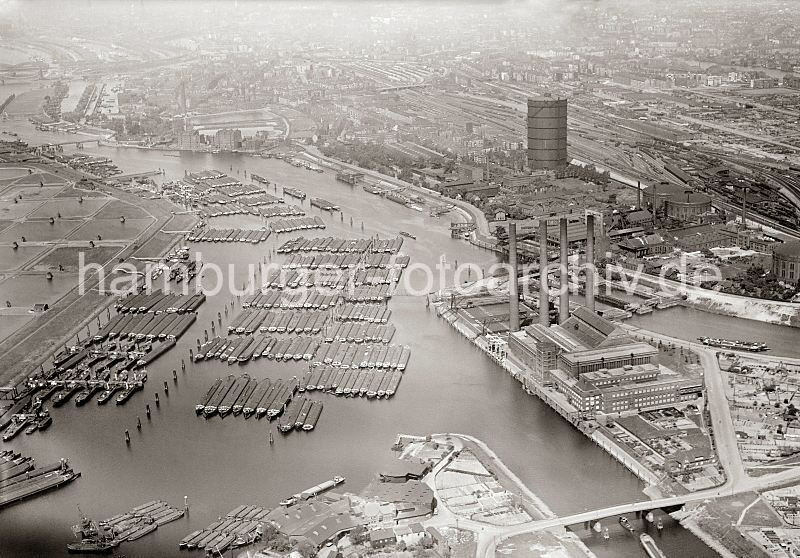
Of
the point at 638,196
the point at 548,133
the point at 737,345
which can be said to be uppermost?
the point at 548,133

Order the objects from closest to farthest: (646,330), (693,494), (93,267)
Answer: (693,494) < (646,330) < (93,267)

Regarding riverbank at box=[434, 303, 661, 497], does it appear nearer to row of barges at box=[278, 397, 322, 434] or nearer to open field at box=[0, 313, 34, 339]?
row of barges at box=[278, 397, 322, 434]

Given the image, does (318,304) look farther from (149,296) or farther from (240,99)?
(240,99)

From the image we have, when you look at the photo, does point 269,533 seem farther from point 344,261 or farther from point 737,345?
point 344,261

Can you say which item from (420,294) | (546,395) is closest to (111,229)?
(420,294)

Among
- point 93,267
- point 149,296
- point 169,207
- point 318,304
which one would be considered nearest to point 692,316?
point 318,304

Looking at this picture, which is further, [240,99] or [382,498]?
[240,99]
